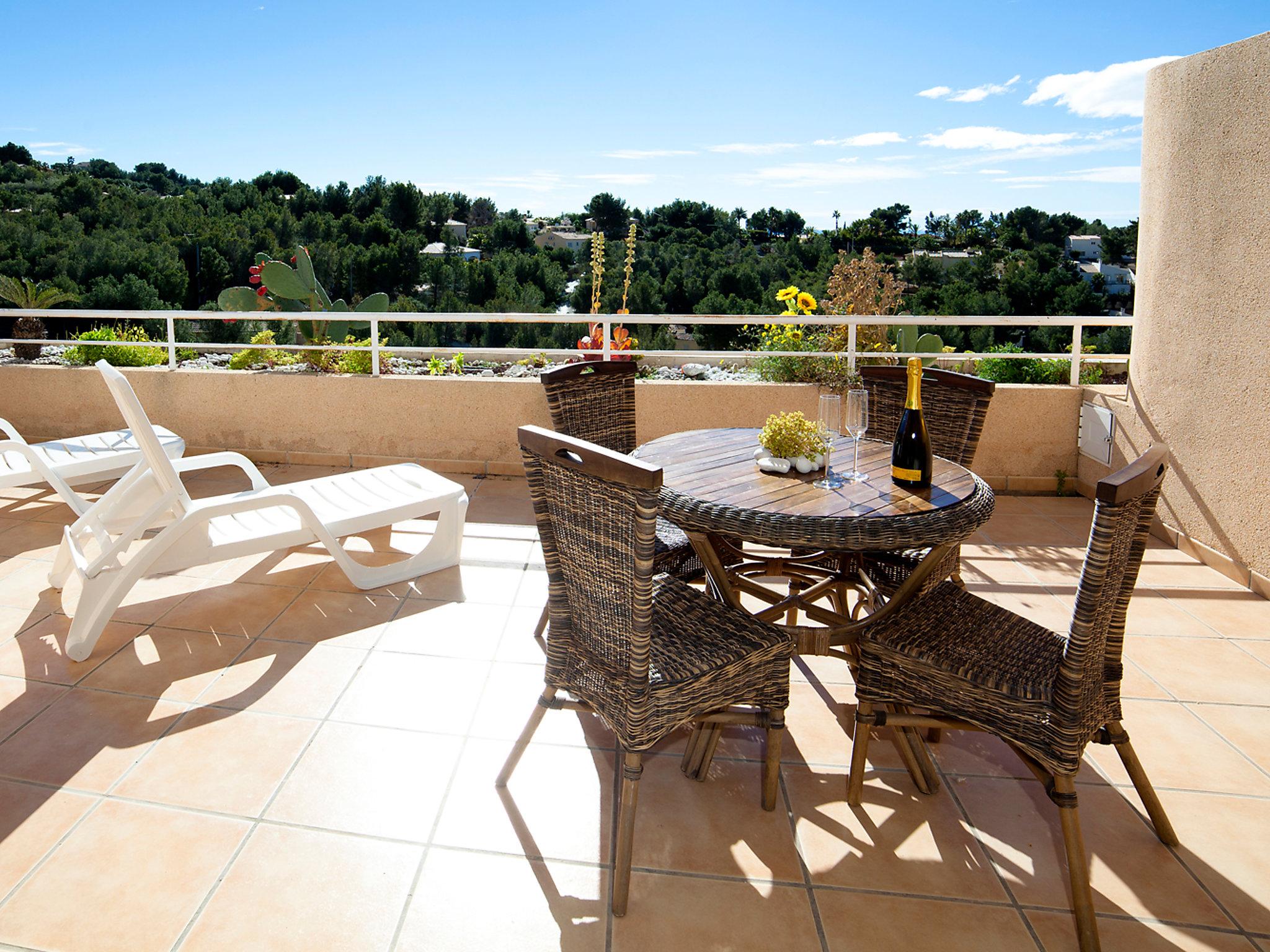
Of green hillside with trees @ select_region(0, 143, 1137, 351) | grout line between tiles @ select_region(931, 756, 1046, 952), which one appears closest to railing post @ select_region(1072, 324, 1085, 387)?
grout line between tiles @ select_region(931, 756, 1046, 952)

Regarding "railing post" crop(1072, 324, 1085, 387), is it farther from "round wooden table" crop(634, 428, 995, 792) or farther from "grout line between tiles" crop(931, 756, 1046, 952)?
"grout line between tiles" crop(931, 756, 1046, 952)

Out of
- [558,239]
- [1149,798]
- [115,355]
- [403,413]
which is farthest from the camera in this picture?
[558,239]

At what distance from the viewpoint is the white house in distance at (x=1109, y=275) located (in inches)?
298

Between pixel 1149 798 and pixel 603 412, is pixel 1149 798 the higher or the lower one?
the lower one

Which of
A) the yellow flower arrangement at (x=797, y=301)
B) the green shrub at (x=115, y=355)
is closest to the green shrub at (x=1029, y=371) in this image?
the yellow flower arrangement at (x=797, y=301)

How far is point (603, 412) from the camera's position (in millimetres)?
2955

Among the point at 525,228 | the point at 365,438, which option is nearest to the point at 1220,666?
the point at 365,438

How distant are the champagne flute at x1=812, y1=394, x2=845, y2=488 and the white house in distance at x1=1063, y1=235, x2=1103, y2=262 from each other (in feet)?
30.3

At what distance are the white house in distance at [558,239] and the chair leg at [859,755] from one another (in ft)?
53.5

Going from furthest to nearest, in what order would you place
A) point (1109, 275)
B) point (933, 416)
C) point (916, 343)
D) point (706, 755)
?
point (1109, 275) → point (916, 343) → point (933, 416) → point (706, 755)

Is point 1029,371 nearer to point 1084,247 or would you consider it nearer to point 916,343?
point 916,343

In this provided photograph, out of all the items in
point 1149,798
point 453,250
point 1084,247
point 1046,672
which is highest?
point 453,250

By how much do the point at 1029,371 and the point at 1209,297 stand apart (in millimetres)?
1366

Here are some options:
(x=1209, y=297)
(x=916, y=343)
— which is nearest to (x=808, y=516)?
(x=1209, y=297)
